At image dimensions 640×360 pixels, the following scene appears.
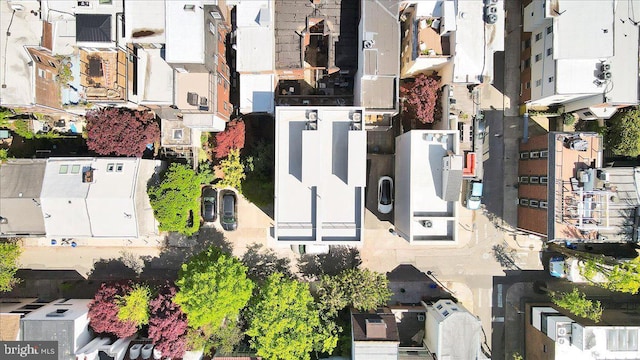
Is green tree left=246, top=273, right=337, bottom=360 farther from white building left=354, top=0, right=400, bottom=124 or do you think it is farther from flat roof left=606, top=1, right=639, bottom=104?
flat roof left=606, top=1, right=639, bottom=104

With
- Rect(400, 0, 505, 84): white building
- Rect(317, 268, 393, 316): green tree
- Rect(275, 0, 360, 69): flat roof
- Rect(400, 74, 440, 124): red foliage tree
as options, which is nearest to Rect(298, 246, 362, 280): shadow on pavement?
Rect(317, 268, 393, 316): green tree

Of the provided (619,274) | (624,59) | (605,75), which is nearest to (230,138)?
(605,75)

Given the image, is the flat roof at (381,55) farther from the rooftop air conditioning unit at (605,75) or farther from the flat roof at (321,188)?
the rooftop air conditioning unit at (605,75)

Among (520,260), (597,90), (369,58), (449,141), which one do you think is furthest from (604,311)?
(369,58)

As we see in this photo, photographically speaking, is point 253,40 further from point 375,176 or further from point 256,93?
A: point 375,176

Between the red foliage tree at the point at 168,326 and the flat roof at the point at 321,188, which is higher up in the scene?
the flat roof at the point at 321,188

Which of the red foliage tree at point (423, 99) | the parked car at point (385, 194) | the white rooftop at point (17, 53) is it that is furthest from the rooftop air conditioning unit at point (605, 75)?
the white rooftop at point (17, 53)
